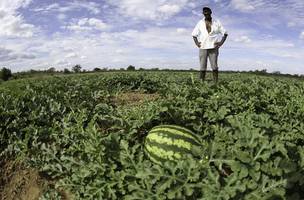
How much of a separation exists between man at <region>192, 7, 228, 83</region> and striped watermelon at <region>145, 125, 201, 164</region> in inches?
252

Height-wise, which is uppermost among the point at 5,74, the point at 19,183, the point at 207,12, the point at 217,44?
the point at 207,12

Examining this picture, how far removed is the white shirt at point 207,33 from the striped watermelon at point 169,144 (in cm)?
655

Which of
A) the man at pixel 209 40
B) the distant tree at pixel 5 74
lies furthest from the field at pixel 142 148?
the distant tree at pixel 5 74

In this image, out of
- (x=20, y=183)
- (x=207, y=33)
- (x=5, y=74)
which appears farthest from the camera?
(x=5, y=74)

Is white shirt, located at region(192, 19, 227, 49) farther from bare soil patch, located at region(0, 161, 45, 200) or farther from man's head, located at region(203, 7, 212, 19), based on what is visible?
bare soil patch, located at region(0, 161, 45, 200)

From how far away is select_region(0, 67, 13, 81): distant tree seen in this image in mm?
19719

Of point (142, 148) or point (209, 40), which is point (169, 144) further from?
point (209, 40)

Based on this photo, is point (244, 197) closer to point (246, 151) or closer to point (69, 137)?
point (246, 151)

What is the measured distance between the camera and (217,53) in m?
10.6

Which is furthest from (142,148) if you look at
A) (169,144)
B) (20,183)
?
(20,183)

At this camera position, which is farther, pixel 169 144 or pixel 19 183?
pixel 19 183

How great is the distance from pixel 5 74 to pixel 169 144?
17.2m

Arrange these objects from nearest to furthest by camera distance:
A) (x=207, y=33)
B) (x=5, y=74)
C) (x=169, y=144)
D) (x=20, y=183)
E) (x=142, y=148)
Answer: (x=169, y=144) < (x=142, y=148) < (x=20, y=183) < (x=207, y=33) < (x=5, y=74)

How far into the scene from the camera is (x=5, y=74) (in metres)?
20.0
